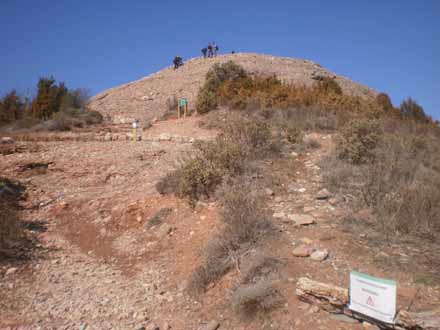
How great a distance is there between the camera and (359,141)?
6242mm

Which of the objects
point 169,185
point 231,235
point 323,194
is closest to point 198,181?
point 169,185

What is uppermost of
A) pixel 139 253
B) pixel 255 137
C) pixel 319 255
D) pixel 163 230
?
pixel 255 137

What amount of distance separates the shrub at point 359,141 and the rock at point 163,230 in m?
3.46

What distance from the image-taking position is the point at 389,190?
462cm

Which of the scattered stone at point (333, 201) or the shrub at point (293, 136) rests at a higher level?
the shrub at point (293, 136)

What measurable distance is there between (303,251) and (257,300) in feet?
2.66

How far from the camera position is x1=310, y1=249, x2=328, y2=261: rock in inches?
131

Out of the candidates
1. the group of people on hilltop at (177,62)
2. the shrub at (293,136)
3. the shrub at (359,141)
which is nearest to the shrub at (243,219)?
the shrub at (359,141)

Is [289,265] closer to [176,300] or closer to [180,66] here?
[176,300]

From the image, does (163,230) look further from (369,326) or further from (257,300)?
(369,326)

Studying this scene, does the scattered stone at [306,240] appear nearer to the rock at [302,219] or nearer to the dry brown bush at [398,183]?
the rock at [302,219]

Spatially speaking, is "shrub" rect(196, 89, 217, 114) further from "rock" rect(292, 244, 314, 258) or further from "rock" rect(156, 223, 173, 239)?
"rock" rect(292, 244, 314, 258)

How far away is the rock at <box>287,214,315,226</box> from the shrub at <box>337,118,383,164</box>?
2.40 m

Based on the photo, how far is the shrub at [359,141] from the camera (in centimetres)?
607
